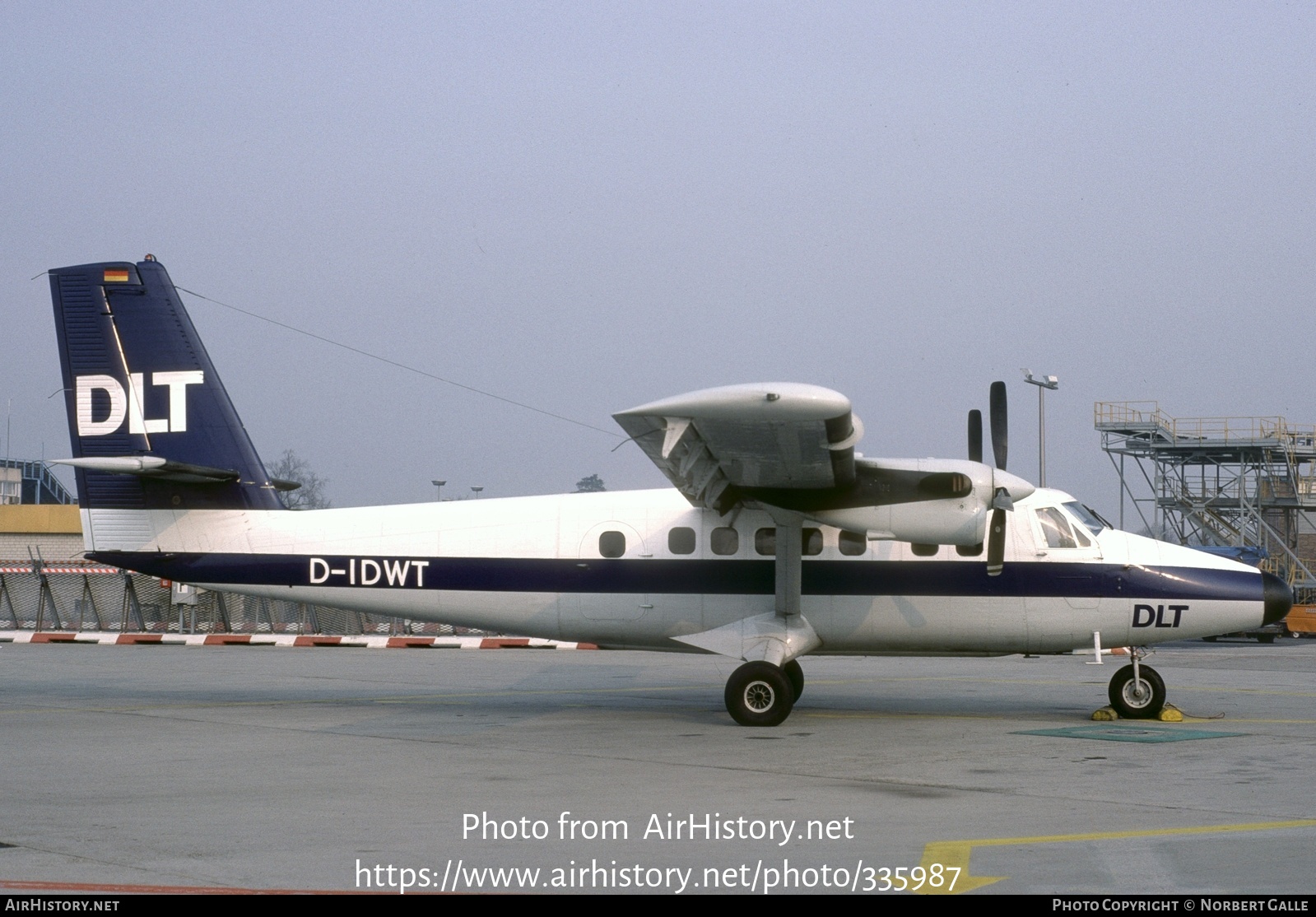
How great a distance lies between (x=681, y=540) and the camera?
15297 millimetres

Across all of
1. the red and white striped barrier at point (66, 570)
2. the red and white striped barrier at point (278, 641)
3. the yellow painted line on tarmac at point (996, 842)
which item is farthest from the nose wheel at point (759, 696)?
the red and white striped barrier at point (66, 570)

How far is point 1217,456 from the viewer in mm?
46844

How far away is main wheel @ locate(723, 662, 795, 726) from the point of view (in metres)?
14.0

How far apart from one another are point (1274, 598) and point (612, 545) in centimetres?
786

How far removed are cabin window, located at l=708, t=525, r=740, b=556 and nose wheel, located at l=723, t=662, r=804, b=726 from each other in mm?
1617

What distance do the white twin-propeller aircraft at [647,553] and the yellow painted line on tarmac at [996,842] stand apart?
5798 mm

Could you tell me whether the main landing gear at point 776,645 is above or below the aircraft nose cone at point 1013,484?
below

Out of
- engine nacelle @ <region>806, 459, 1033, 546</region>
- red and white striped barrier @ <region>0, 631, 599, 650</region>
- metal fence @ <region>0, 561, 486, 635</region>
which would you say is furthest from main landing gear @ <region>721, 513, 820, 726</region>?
metal fence @ <region>0, 561, 486, 635</region>

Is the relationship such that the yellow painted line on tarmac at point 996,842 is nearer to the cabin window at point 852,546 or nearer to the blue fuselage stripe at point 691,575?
the blue fuselage stripe at point 691,575

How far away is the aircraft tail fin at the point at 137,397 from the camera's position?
51.5 feet

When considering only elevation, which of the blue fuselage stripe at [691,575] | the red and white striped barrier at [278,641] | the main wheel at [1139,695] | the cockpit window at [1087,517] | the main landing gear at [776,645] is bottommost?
the red and white striped barrier at [278,641]

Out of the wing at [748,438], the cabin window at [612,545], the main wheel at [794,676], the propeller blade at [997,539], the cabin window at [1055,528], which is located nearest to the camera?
the wing at [748,438]

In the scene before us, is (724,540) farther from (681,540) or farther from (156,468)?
(156,468)
